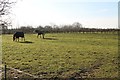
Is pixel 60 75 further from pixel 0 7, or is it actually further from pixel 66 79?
pixel 0 7

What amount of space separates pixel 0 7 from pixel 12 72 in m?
4.07

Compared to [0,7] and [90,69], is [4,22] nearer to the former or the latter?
[0,7]

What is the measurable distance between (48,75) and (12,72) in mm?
2090

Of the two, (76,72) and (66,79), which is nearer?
(66,79)

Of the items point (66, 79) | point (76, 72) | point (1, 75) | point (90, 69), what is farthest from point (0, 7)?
point (90, 69)

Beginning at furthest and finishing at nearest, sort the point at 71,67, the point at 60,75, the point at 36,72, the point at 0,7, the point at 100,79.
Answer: the point at 71,67, the point at 36,72, the point at 60,75, the point at 100,79, the point at 0,7

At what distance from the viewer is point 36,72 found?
14.1 m

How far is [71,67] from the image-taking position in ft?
50.8

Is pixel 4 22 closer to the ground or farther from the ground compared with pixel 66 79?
farther from the ground

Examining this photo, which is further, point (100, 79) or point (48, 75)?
point (48, 75)

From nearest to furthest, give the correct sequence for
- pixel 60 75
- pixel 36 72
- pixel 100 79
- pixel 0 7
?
pixel 0 7 < pixel 100 79 < pixel 60 75 < pixel 36 72

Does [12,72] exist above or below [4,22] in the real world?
below

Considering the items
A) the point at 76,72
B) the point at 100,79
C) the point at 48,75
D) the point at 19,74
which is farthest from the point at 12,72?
the point at 100,79

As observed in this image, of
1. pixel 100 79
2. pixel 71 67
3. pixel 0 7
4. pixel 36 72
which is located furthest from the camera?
pixel 71 67
